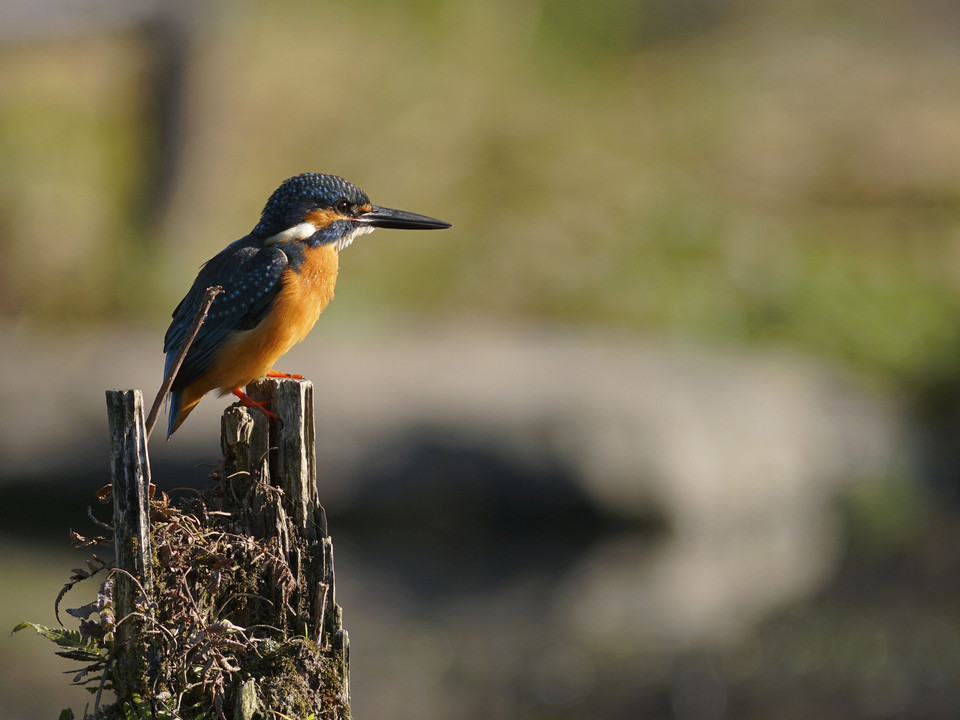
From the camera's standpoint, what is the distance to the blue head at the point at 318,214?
379 centimetres

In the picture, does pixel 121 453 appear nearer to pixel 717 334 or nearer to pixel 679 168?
pixel 717 334

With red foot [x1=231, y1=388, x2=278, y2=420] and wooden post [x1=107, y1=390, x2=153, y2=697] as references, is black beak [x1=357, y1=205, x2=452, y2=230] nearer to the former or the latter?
red foot [x1=231, y1=388, x2=278, y2=420]

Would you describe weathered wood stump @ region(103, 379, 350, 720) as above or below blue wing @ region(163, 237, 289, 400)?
below

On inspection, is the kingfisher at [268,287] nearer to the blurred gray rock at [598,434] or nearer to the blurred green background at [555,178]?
the blurred green background at [555,178]

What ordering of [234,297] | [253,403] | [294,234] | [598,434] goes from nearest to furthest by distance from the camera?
[253,403] < [234,297] < [294,234] < [598,434]

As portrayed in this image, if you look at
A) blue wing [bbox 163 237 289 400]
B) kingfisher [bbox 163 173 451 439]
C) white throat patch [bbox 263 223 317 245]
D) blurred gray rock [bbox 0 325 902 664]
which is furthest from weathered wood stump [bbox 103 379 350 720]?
blurred gray rock [bbox 0 325 902 664]

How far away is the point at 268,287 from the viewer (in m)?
3.65

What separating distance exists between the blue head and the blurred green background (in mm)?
3666

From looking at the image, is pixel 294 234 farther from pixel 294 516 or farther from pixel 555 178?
pixel 555 178

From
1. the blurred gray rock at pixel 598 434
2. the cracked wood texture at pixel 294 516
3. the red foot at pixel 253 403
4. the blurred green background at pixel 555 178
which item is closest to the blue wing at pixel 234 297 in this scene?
the red foot at pixel 253 403

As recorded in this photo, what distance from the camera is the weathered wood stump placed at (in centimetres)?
225

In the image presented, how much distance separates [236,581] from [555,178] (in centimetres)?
1306

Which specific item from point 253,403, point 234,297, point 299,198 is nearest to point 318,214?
point 299,198

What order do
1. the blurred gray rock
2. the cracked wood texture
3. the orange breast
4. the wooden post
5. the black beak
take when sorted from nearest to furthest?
1. the wooden post
2. the cracked wood texture
3. the orange breast
4. the black beak
5. the blurred gray rock
